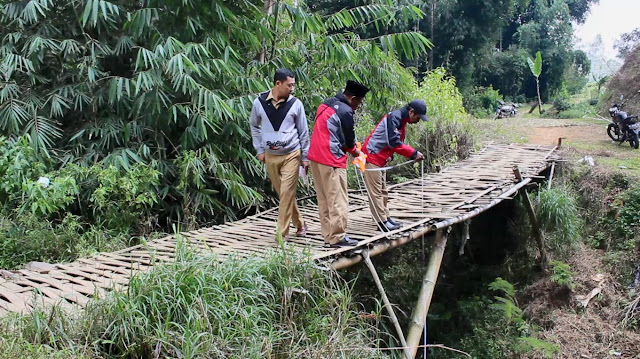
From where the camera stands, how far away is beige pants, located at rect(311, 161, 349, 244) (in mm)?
3836

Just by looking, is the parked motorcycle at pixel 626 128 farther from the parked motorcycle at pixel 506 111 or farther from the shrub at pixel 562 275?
the parked motorcycle at pixel 506 111

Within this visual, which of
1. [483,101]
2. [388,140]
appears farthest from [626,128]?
[483,101]

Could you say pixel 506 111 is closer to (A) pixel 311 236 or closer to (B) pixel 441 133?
(B) pixel 441 133

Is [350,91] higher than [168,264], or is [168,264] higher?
[350,91]

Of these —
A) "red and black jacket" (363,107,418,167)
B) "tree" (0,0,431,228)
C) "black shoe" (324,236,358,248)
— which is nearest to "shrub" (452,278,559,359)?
"red and black jacket" (363,107,418,167)

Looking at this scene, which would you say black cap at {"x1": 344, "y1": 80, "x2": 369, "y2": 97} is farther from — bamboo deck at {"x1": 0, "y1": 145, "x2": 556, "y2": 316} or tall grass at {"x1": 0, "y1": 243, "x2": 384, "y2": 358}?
tall grass at {"x1": 0, "y1": 243, "x2": 384, "y2": 358}

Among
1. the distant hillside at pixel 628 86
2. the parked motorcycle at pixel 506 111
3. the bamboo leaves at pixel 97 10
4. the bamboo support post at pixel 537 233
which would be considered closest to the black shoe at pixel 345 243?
the bamboo leaves at pixel 97 10

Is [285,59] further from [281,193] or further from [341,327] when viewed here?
[341,327]

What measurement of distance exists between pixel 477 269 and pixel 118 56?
556 cm

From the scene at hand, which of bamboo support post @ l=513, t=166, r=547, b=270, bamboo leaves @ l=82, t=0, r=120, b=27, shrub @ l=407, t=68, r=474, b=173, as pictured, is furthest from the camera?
shrub @ l=407, t=68, r=474, b=173

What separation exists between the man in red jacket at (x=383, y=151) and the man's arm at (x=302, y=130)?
62 cm

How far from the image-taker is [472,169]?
7426 mm

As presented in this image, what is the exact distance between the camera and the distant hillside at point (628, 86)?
1170cm

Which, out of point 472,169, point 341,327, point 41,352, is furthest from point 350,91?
point 472,169
